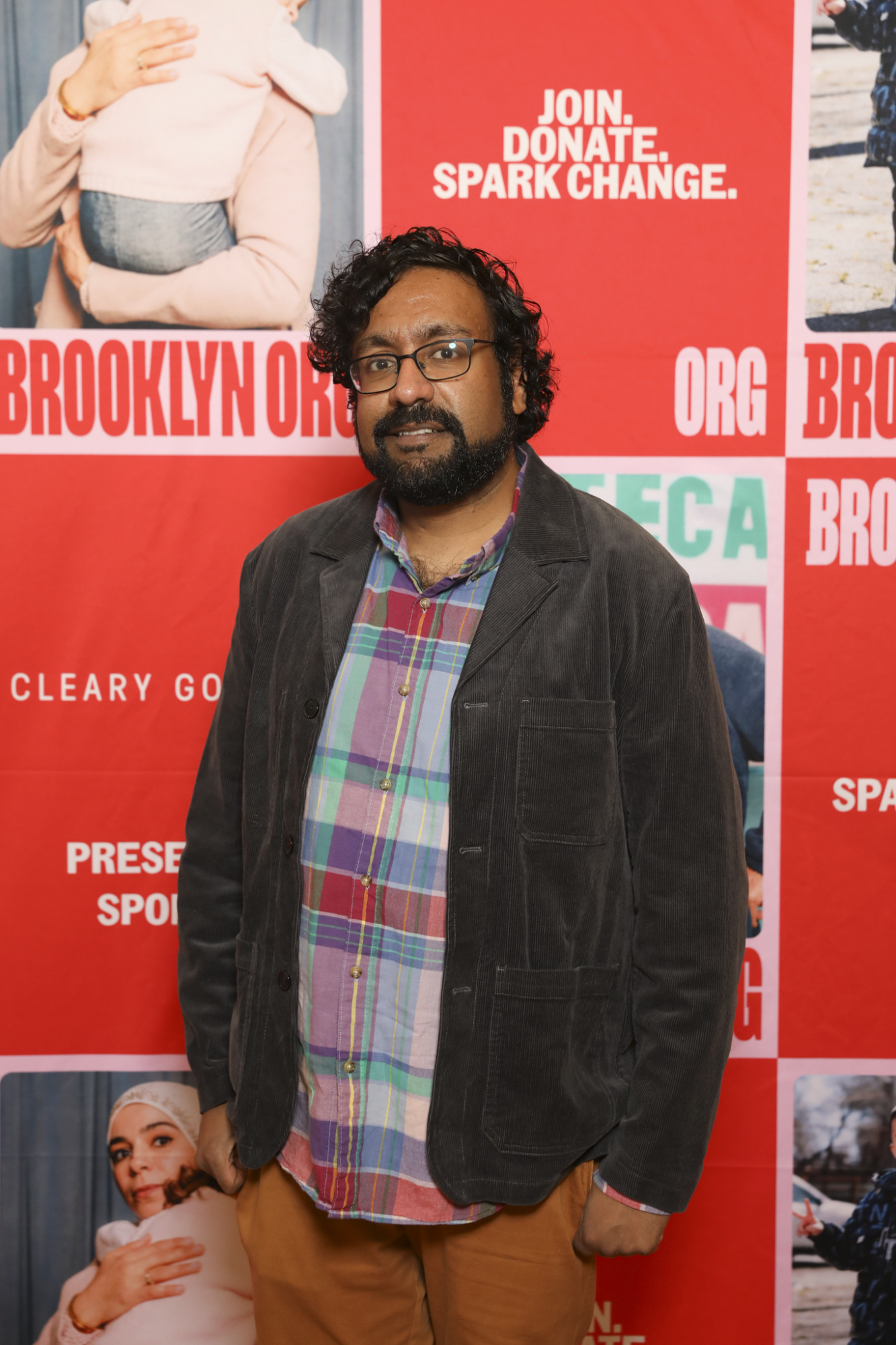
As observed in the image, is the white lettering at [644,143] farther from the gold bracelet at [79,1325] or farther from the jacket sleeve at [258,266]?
the gold bracelet at [79,1325]

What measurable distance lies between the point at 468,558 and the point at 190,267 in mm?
785

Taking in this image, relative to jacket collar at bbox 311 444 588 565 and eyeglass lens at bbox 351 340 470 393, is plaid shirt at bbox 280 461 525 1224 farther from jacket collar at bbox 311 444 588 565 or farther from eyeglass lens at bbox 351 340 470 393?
eyeglass lens at bbox 351 340 470 393

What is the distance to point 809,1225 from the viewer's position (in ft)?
5.62

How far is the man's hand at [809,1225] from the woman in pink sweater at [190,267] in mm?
1643

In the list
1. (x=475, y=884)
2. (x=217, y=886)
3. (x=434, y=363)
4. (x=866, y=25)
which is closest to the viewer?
(x=475, y=884)

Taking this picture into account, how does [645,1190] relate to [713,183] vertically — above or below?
below

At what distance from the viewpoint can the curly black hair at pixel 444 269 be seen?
1217 mm

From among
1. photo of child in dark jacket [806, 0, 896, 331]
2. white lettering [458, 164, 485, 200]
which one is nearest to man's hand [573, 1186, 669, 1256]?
photo of child in dark jacket [806, 0, 896, 331]

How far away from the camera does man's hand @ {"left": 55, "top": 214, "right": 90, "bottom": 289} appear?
64.2 inches

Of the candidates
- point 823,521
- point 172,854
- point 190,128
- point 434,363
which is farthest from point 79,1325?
point 190,128

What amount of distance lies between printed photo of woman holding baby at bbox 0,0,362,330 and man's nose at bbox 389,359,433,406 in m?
0.54

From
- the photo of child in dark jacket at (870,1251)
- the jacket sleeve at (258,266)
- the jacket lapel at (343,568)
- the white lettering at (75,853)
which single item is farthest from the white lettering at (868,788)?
the white lettering at (75,853)

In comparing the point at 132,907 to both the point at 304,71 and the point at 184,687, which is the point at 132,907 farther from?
the point at 304,71

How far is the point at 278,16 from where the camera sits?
159 cm
